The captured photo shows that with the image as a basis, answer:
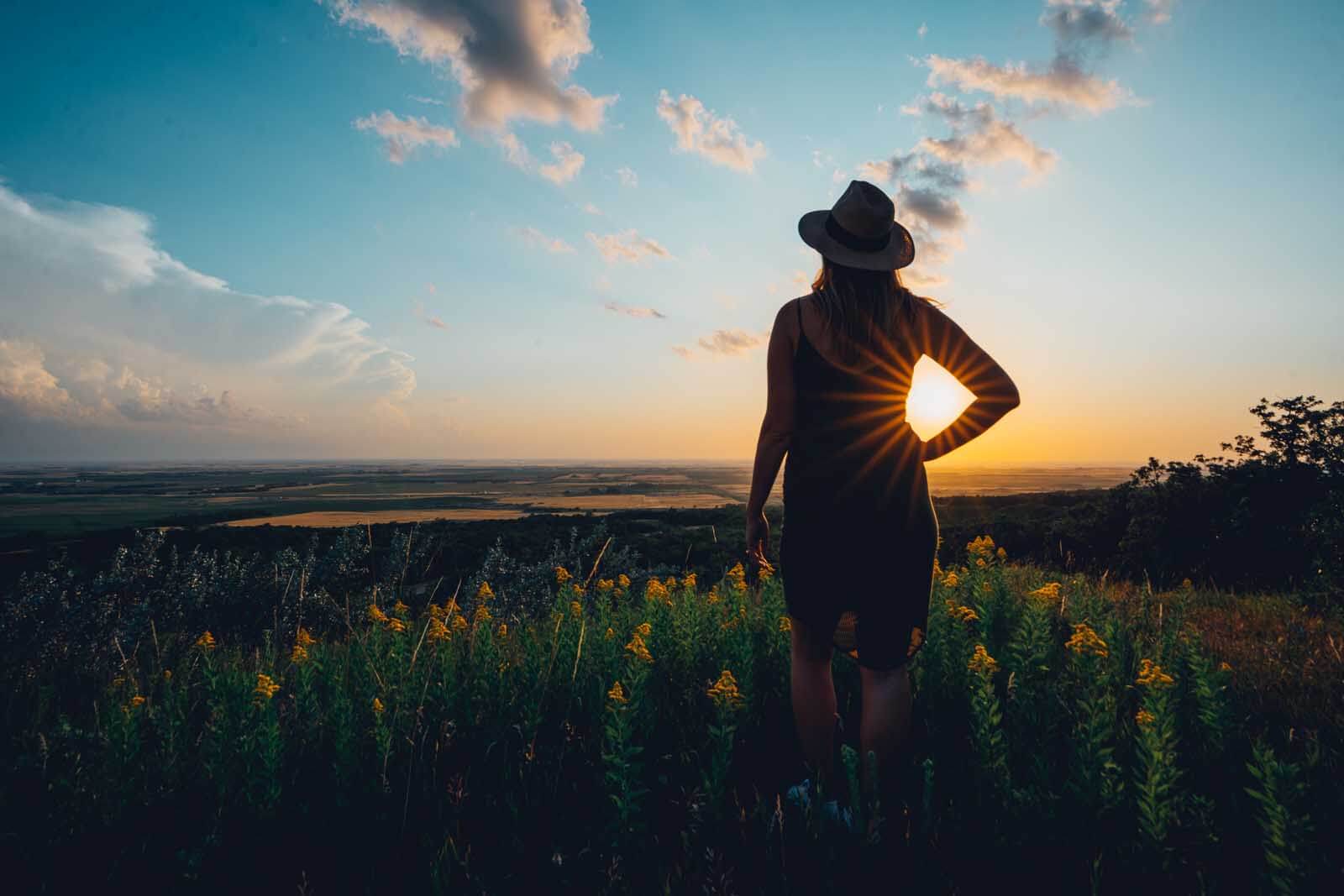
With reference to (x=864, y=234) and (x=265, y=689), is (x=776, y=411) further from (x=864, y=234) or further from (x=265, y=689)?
(x=265, y=689)

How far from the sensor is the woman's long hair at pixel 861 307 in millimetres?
2320

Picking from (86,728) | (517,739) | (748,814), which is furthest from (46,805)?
(748,814)

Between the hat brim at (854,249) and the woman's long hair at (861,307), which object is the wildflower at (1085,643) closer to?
the woman's long hair at (861,307)

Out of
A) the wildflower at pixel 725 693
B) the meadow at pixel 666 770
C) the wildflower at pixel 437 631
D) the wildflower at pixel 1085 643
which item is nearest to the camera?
the meadow at pixel 666 770

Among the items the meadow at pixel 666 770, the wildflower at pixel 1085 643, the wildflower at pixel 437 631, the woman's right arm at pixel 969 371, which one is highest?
the woman's right arm at pixel 969 371

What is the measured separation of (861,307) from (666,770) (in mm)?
2335

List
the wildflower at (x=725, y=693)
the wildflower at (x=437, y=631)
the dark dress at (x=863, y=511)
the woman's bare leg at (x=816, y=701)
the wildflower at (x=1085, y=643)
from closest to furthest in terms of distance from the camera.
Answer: the dark dress at (x=863, y=511)
the woman's bare leg at (x=816, y=701)
the wildflower at (x=725, y=693)
the wildflower at (x=1085, y=643)
the wildflower at (x=437, y=631)

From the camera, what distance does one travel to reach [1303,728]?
2846 millimetres

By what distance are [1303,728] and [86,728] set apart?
627 centimetres

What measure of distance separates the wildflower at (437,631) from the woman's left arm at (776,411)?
2.16 metres

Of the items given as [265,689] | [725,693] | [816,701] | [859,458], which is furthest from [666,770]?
[265,689]

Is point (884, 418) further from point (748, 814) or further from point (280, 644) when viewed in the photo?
point (280, 644)

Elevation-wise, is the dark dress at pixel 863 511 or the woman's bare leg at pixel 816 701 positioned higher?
the dark dress at pixel 863 511

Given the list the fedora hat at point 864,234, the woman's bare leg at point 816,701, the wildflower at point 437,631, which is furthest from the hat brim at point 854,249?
the wildflower at point 437,631
